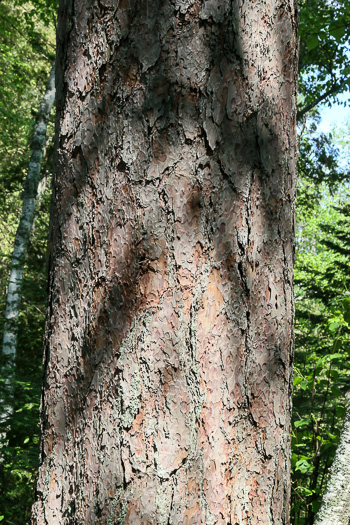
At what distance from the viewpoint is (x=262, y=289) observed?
3.50ft

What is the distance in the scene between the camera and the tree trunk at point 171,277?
3.13ft

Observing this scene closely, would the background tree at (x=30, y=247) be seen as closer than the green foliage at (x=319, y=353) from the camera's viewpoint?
No

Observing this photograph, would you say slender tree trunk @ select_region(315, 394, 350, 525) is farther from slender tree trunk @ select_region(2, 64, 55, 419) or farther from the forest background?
slender tree trunk @ select_region(2, 64, 55, 419)

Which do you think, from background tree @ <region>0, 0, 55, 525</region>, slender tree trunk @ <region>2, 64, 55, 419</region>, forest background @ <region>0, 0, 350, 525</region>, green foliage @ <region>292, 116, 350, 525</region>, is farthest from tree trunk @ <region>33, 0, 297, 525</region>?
slender tree trunk @ <region>2, 64, 55, 419</region>

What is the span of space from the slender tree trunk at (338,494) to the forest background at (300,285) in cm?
18

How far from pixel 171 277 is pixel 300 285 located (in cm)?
735

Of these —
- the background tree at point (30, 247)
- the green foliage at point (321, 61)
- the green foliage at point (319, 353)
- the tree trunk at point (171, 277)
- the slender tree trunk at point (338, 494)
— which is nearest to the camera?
the tree trunk at point (171, 277)

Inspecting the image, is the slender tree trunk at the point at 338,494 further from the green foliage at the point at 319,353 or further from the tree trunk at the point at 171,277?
the tree trunk at the point at 171,277

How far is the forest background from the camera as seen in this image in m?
3.31

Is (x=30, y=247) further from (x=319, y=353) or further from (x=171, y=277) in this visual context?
(x=171, y=277)

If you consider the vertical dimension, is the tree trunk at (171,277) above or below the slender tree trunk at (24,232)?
below

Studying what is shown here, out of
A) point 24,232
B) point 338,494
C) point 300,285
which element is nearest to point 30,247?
point 24,232

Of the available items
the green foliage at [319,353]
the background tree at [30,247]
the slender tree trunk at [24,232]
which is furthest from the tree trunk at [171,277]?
the slender tree trunk at [24,232]

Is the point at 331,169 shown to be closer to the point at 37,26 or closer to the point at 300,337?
the point at 300,337
